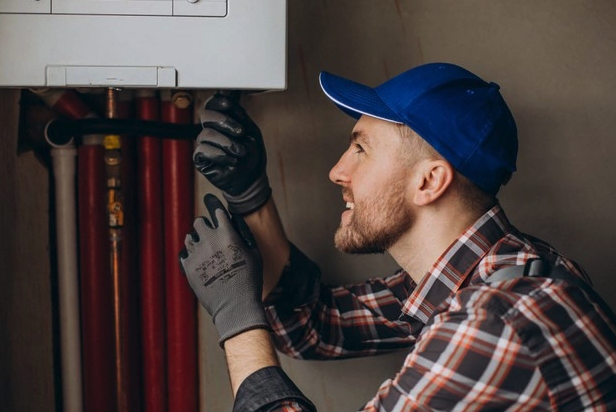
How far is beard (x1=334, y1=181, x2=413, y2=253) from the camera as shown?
4.10 feet

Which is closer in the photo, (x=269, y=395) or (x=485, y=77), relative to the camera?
(x=269, y=395)

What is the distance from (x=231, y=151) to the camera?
130 cm

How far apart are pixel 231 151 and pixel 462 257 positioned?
415 millimetres

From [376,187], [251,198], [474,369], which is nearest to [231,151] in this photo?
[251,198]

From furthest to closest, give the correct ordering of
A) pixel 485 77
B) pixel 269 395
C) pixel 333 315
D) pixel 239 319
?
pixel 485 77 → pixel 333 315 → pixel 239 319 → pixel 269 395

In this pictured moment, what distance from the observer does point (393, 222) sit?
1.25 m

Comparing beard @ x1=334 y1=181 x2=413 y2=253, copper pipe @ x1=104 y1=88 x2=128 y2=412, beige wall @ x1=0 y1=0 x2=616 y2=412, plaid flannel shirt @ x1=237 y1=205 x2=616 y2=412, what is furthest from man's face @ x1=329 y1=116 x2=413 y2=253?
copper pipe @ x1=104 y1=88 x2=128 y2=412

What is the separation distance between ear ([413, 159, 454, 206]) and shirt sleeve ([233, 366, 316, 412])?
35cm

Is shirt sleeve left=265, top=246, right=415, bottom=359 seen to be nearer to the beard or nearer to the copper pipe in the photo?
the beard

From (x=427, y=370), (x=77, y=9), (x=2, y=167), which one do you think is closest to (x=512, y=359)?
(x=427, y=370)

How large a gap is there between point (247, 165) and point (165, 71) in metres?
0.27

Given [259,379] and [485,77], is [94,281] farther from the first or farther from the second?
[485,77]

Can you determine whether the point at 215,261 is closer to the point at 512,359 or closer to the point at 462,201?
the point at 462,201

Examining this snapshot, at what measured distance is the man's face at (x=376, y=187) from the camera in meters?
1.24
